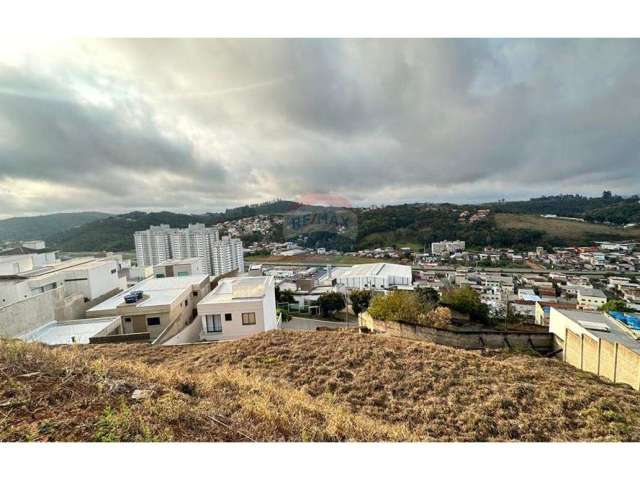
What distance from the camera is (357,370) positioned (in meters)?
2.25

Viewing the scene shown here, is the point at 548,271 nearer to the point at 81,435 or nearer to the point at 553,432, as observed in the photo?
the point at 553,432

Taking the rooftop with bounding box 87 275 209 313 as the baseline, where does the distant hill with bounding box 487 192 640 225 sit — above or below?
above

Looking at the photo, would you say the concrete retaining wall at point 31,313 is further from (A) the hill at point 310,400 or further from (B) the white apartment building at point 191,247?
(B) the white apartment building at point 191,247

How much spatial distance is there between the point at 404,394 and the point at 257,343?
1.79m

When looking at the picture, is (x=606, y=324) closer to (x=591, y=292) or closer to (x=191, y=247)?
(x=591, y=292)

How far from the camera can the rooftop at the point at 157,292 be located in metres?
A: 4.82

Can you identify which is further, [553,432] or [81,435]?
[553,432]

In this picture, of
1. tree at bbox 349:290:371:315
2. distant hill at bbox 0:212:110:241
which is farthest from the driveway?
distant hill at bbox 0:212:110:241

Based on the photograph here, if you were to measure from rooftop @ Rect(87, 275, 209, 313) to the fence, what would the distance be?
22.0ft

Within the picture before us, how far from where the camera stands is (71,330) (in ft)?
13.2

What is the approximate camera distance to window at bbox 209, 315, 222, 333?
14.7 feet

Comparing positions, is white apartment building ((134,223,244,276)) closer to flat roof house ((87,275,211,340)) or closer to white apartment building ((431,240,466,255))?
flat roof house ((87,275,211,340))

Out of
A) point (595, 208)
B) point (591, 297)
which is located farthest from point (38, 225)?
point (591, 297)

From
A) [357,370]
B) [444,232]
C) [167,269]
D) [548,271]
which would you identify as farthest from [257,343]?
[548,271]
